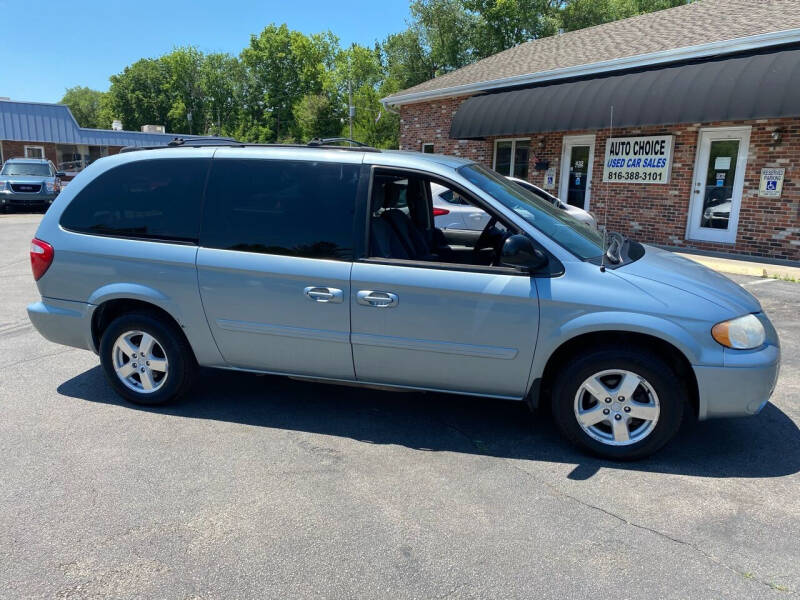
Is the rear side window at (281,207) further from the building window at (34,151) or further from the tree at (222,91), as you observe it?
the tree at (222,91)

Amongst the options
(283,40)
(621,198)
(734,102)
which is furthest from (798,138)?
(283,40)

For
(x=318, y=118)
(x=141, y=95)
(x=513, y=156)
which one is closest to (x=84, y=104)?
(x=141, y=95)

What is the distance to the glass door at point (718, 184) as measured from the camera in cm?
1184

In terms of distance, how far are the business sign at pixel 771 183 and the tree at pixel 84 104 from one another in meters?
100.0

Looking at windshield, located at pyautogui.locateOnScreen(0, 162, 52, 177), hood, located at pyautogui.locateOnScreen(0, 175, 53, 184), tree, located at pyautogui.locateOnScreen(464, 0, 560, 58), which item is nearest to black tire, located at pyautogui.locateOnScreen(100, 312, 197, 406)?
hood, located at pyautogui.locateOnScreen(0, 175, 53, 184)

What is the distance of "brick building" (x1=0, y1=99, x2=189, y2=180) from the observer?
3362 cm

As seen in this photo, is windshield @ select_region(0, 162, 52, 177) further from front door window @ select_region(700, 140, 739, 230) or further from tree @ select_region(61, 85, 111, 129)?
tree @ select_region(61, 85, 111, 129)

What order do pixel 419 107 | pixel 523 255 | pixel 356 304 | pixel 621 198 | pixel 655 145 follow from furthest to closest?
pixel 419 107
pixel 621 198
pixel 655 145
pixel 356 304
pixel 523 255

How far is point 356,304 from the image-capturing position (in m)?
3.66

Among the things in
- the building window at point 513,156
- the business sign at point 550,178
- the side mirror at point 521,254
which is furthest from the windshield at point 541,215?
the building window at point 513,156

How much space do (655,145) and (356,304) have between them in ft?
37.9

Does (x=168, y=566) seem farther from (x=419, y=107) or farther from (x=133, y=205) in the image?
(x=419, y=107)

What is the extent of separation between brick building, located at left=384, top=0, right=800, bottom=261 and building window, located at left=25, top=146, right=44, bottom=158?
30121mm

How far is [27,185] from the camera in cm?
2044
